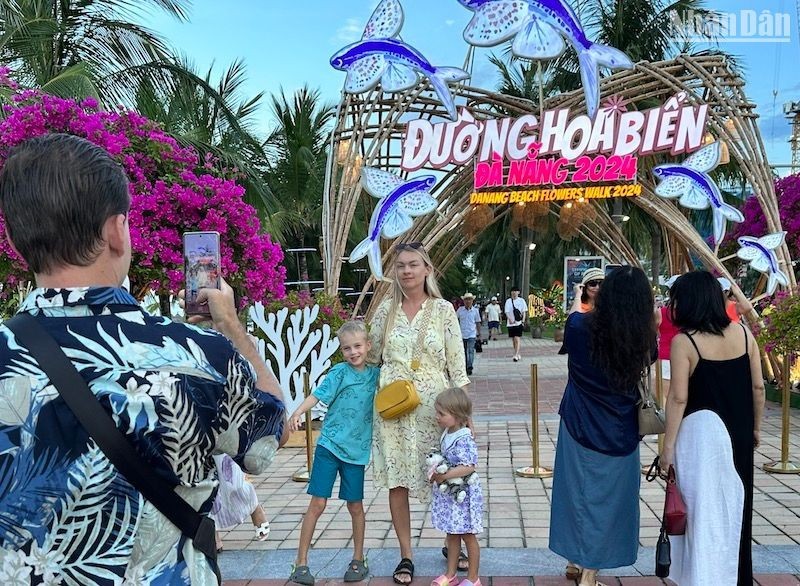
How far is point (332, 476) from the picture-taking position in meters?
3.83

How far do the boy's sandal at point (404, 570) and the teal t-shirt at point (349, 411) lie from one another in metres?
0.60

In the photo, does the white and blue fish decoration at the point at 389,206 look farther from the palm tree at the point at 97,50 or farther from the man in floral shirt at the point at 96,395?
the man in floral shirt at the point at 96,395

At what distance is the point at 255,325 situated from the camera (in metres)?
8.27

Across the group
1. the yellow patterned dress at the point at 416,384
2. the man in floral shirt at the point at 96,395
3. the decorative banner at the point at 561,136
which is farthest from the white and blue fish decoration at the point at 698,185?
the man in floral shirt at the point at 96,395

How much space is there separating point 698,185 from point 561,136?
2.57m

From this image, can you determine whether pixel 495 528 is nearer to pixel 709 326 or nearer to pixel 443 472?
pixel 443 472

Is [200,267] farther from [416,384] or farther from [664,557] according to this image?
[664,557]

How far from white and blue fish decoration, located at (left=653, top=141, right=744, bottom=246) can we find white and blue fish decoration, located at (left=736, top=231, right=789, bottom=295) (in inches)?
25.4

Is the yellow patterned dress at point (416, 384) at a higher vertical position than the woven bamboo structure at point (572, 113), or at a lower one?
lower

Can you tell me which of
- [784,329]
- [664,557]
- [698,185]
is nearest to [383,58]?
[698,185]

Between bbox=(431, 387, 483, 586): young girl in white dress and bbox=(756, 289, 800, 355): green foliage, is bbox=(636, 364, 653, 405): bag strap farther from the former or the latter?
bbox=(756, 289, 800, 355): green foliage

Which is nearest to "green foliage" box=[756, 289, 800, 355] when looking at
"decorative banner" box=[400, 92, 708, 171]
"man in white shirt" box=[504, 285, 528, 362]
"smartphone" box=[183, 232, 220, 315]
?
"decorative banner" box=[400, 92, 708, 171]

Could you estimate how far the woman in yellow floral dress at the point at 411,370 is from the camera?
3.78m

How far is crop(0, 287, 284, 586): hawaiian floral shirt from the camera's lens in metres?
1.19
